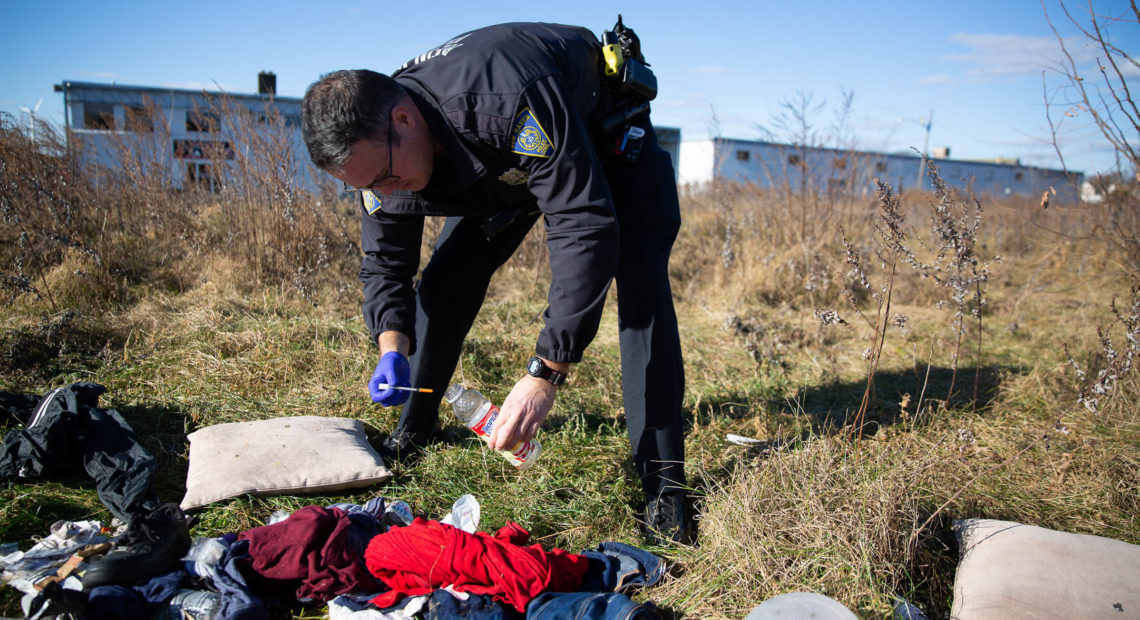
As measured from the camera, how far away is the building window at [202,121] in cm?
531

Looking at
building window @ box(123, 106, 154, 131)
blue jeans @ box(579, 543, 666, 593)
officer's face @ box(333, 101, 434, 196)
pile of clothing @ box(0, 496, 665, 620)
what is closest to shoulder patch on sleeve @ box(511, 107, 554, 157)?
officer's face @ box(333, 101, 434, 196)

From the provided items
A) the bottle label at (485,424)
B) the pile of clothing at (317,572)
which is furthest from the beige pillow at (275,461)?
the bottle label at (485,424)

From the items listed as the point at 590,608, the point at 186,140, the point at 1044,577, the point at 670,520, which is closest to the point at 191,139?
the point at 186,140

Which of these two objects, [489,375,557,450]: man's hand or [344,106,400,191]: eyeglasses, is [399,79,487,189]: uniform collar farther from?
[489,375,557,450]: man's hand

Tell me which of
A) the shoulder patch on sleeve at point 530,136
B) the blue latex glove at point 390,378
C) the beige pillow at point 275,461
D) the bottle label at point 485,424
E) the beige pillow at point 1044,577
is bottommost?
the beige pillow at point 275,461

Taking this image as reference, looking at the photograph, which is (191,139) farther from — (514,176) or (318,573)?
(318,573)

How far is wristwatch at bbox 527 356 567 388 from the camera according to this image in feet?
5.59

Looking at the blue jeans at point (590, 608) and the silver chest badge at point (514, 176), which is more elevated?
the silver chest badge at point (514, 176)

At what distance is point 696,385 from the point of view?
3.61m

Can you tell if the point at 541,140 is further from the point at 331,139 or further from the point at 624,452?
the point at 624,452

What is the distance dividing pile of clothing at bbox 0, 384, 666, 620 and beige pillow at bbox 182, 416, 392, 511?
0.21 meters

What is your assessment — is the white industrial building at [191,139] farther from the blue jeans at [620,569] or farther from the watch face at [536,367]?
the blue jeans at [620,569]

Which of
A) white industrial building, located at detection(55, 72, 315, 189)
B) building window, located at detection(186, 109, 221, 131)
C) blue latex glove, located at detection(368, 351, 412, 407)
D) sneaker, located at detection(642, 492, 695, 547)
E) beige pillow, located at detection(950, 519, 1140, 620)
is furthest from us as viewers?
building window, located at detection(186, 109, 221, 131)

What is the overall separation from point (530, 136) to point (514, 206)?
0.54 m
